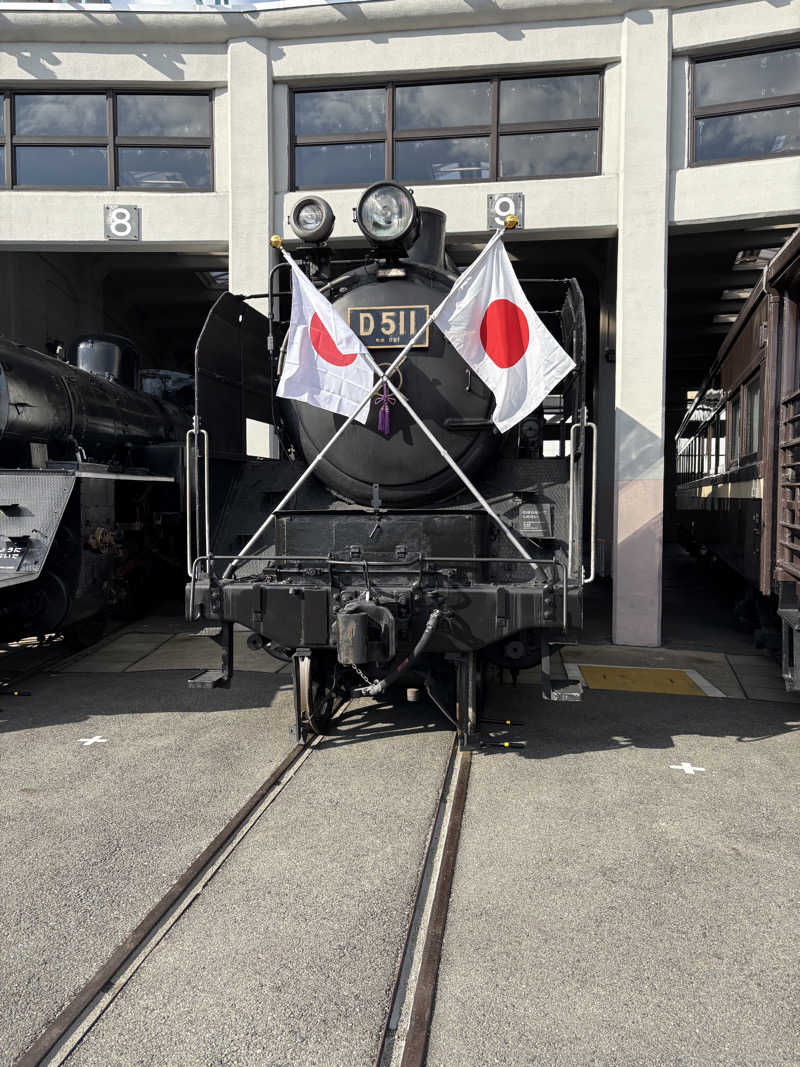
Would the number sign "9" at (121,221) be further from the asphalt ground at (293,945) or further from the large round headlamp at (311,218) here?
the asphalt ground at (293,945)

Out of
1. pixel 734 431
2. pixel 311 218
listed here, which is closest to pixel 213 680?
pixel 311 218

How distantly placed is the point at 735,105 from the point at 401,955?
9.59 meters

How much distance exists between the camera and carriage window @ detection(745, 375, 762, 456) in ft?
22.5

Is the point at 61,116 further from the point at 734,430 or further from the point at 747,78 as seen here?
the point at 734,430

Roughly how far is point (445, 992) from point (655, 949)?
0.88 meters

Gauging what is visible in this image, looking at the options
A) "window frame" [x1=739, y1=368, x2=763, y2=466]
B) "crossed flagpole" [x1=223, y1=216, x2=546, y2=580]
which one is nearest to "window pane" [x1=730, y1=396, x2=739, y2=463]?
"window frame" [x1=739, y1=368, x2=763, y2=466]

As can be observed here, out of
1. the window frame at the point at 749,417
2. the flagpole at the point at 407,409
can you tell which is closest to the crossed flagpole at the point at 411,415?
the flagpole at the point at 407,409

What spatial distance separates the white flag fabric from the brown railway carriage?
3.28 meters

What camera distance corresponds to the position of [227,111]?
9180 mm

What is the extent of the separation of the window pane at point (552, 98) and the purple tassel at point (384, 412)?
19.4 feet

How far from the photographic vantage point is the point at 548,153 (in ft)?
29.2

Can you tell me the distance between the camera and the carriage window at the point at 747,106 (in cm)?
830

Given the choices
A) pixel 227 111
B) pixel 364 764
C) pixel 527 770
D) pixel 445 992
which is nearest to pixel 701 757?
pixel 527 770

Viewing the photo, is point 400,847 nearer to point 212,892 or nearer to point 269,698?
point 212,892
